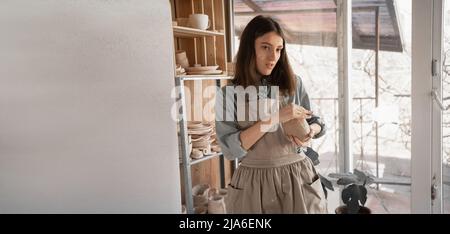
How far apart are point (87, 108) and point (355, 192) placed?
0.83m

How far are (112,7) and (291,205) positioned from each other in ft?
1.75

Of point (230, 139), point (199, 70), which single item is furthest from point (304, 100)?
point (199, 70)

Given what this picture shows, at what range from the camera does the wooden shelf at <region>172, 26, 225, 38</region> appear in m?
1.26

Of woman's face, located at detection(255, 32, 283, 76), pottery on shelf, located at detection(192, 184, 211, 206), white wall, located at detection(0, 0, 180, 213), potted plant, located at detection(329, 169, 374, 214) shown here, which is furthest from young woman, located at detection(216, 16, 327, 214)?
pottery on shelf, located at detection(192, 184, 211, 206)

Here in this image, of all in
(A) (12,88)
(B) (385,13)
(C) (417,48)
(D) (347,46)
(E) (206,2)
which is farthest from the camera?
(E) (206,2)

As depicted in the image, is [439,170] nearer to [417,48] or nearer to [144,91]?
[417,48]

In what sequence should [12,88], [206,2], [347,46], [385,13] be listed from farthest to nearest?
[206,2], [347,46], [385,13], [12,88]

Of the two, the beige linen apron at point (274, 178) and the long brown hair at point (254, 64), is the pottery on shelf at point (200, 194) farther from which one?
the long brown hair at point (254, 64)

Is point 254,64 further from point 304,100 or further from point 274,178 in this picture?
point 274,178

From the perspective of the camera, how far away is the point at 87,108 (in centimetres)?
29

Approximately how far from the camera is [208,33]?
1.41 meters

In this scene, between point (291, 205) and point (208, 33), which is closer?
point (291, 205)
